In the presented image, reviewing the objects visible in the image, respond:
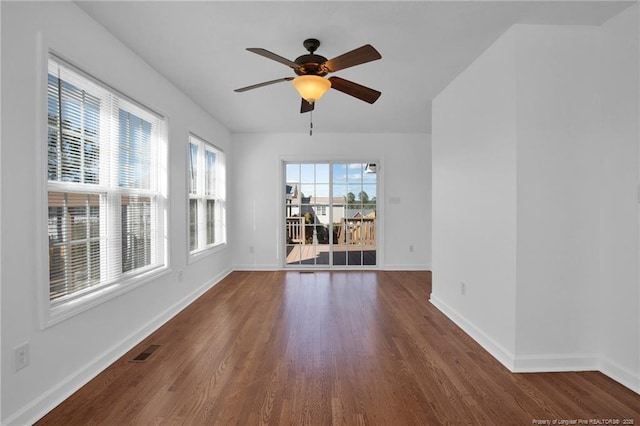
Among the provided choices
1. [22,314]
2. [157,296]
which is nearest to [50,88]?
[22,314]

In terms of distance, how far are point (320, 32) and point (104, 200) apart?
86.5 inches

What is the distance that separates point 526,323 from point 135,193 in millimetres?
3514

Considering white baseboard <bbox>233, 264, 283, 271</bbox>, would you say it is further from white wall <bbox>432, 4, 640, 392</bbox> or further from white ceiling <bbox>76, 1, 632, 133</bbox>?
white wall <bbox>432, 4, 640, 392</bbox>

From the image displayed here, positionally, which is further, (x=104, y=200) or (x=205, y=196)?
(x=205, y=196)

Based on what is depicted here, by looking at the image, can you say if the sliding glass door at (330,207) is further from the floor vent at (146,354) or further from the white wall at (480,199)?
the floor vent at (146,354)

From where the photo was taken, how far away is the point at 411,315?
361cm

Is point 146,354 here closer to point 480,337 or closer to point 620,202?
point 480,337

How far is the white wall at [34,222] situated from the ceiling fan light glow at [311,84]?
1529 millimetres

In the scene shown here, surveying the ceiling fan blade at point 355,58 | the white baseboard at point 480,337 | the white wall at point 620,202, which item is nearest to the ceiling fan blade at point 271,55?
the ceiling fan blade at point 355,58

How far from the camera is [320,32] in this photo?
2482mm

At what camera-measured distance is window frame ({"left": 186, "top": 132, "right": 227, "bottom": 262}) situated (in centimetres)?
423

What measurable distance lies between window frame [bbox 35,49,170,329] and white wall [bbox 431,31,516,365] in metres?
3.16

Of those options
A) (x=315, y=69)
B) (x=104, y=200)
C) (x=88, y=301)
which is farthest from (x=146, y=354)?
(x=315, y=69)

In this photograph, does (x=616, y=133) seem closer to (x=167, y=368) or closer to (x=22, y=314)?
(x=167, y=368)
